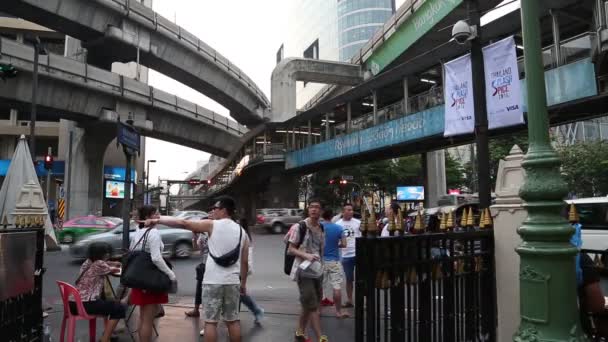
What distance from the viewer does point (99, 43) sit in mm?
25734

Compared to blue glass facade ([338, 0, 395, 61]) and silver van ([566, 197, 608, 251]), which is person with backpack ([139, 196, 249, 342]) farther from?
blue glass facade ([338, 0, 395, 61])

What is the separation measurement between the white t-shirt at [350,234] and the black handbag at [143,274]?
3818 millimetres

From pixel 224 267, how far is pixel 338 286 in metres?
3.09

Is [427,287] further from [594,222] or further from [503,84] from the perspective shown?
[594,222]

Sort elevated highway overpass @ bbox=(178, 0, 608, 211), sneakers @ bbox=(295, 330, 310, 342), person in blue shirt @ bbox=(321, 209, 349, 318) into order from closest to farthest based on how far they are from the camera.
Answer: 1. sneakers @ bbox=(295, 330, 310, 342)
2. person in blue shirt @ bbox=(321, 209, 349, 318)
3. elevated highway overpass @ bbox=(178, 0, 608, 211)

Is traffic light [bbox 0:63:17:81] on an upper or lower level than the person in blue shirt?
upper

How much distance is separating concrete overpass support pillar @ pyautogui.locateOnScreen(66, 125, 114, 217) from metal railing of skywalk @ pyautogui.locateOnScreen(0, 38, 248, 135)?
Result: 480 cm

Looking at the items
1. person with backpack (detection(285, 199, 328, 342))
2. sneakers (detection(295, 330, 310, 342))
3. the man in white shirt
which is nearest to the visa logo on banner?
the man in white shirt

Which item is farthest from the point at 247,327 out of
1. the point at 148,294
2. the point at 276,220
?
the point at 276,220

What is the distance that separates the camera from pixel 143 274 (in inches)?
212

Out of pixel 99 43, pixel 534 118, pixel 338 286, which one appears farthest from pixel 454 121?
pixel 99 43

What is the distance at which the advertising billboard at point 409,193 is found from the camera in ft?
131

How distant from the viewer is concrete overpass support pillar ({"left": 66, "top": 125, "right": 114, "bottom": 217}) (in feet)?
101

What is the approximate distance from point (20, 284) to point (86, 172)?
30.0 meters
